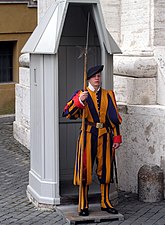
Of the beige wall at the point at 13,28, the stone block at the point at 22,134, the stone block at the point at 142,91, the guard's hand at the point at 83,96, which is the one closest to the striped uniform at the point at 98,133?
the guard's hand at the point at 83,96

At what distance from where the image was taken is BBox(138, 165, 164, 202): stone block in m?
8.21

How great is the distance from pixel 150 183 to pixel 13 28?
8581 millimetres

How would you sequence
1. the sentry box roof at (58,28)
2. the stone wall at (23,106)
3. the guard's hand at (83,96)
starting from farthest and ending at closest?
1. the stone wall at (23,106)
2. the sentry box roof at (58,28)
3. the guard's hand at (83,96)

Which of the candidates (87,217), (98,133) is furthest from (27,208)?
(98,133)

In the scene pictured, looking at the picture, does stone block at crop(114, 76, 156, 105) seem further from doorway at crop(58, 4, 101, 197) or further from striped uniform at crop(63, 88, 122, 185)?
striped uniform at crop(63, 88, 122, 185)

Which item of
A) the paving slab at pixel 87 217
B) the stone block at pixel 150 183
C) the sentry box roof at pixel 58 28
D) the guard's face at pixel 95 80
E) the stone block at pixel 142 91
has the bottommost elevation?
the paving slab at pixel 87 217

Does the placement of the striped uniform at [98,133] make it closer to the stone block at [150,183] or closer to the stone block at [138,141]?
Answer: the stone block at [150,183]

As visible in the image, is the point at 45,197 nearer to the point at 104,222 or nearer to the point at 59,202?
the point at 59,202

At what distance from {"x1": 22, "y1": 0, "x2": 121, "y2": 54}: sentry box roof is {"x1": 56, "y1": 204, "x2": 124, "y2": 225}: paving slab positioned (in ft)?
5.59

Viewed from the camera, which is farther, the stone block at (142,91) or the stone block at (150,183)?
the stone block at (142,91)

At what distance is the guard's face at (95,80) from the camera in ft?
24.4

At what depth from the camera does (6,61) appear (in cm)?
→ 1648

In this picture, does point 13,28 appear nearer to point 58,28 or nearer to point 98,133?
point 58,28

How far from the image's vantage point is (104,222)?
7484mm
